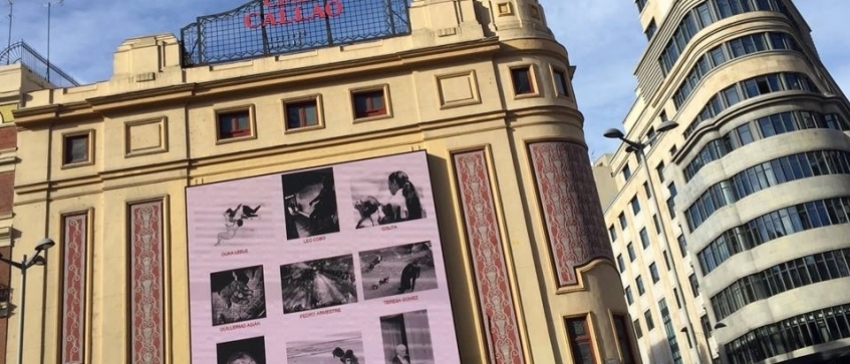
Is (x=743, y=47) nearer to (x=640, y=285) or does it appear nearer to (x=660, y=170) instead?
(x=660, y=170)

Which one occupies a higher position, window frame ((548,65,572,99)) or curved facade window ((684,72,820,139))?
curved facade window ((684,72,820,139))

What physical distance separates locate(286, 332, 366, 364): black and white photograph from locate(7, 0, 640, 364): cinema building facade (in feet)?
0.23

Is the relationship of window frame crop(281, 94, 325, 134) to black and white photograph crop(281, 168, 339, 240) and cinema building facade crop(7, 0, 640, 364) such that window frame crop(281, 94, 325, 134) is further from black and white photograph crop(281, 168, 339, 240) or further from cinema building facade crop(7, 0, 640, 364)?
black and white photograph crop(281, 168, 339, 240)

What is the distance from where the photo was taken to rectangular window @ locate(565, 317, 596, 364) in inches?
1160

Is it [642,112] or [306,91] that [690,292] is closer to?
[642,112]

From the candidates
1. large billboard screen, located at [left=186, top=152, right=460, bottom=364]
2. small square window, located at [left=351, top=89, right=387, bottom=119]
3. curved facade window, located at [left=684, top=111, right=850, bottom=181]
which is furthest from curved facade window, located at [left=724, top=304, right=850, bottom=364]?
small square window, located at [left=351, top=89, right=387, bottom=119]

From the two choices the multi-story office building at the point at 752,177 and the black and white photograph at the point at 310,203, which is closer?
the black and white photograph at the point at 310,203

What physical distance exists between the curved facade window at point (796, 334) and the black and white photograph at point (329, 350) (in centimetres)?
3331

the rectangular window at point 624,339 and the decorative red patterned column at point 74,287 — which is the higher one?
the decorative red patterned column at point 74,287

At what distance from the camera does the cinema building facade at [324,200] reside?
29469mm

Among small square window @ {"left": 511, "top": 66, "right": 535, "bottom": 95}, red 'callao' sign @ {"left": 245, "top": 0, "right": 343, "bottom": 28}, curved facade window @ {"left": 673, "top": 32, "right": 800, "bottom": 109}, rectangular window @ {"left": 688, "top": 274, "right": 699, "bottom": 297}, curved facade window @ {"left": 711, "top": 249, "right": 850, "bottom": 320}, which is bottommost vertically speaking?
curved facade window @ {"left": 711, "top": 249, "right": 850, "bottom": 320}

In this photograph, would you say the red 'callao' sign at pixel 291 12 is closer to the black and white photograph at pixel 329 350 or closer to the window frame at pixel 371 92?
the window frame at pixel 371 92

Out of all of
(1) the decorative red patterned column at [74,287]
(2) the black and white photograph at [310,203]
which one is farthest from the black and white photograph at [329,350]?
(1) the decorative red patterned column at [74,287]

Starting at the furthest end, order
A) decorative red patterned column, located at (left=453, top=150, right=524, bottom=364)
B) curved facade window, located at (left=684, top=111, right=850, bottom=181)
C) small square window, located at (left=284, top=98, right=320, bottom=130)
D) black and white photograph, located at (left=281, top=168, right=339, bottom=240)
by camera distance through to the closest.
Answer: curved facade window, located at (left=684, top=111, right=850, bottom=181) < small square window, located at (left=284, top=98, right=320, bottom=130) < black and white photograph, located at (left=281, top=168, right=339, bottom=240) < decorative red patterned column, located at (left=453, top=150, right=524, bottom=364)
